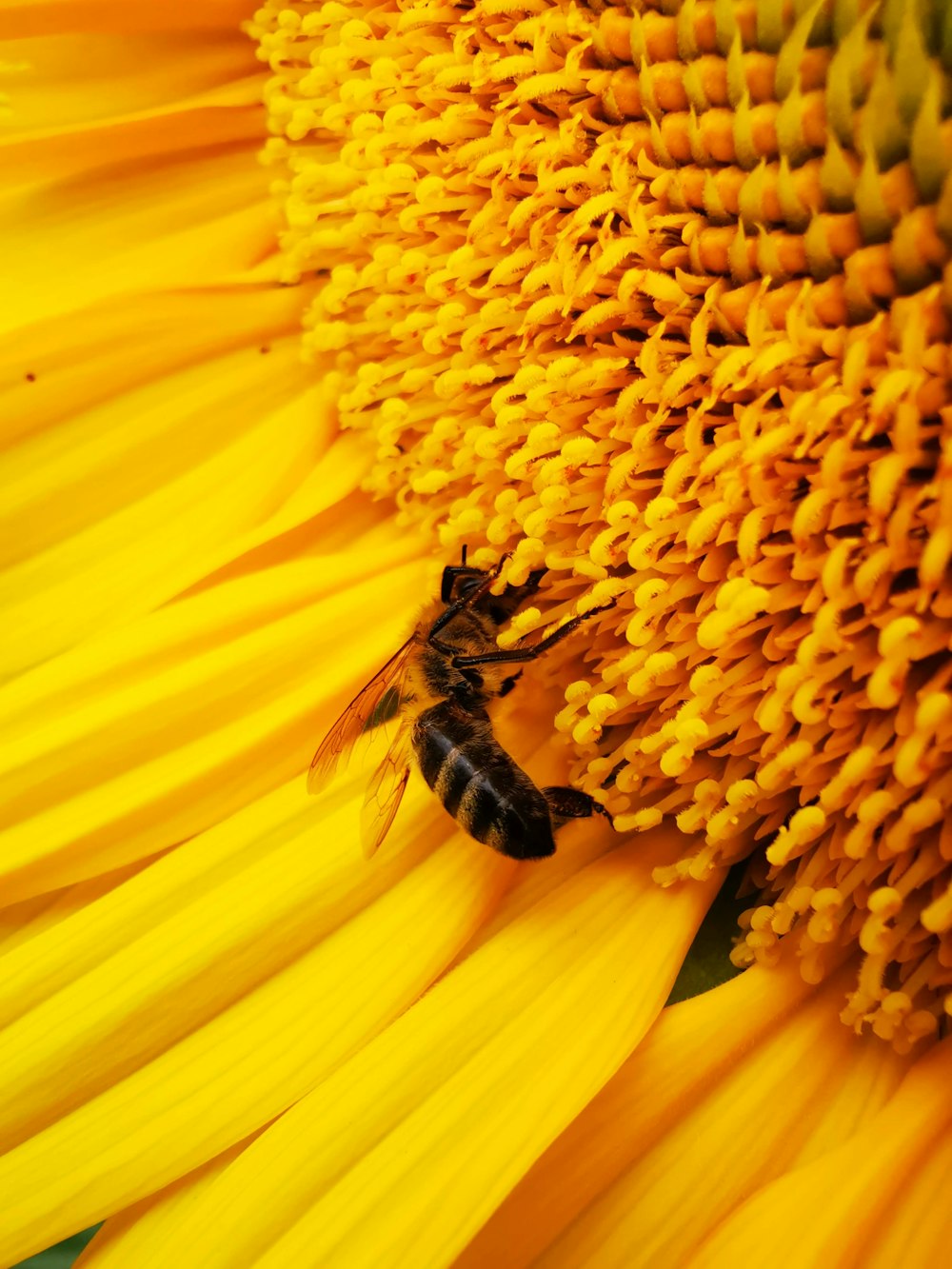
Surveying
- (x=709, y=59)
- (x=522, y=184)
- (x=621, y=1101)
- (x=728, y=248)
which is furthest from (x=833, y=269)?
(x=621, y=1101)

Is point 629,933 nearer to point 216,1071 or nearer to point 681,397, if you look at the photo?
point 216,1071

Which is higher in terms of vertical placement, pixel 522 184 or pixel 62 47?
pixel 62 47

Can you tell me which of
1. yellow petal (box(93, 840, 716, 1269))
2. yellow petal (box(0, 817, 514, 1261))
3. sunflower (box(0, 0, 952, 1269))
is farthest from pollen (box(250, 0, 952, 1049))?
yellow petal (box(0, 817, 514, 1261))

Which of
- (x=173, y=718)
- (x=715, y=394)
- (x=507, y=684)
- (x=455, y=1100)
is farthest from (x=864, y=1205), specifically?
(x=173, y=718)

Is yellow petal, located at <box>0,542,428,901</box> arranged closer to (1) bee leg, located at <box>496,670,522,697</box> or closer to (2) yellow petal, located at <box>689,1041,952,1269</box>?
(1) bee leg, located at <box>496,670,522,697</box>

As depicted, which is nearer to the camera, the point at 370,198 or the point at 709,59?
the point at 709,59

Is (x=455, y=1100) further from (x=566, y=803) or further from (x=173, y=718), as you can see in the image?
(x=173, y=718)

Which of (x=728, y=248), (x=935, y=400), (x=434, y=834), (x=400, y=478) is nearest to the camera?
(x=935, y=400)
